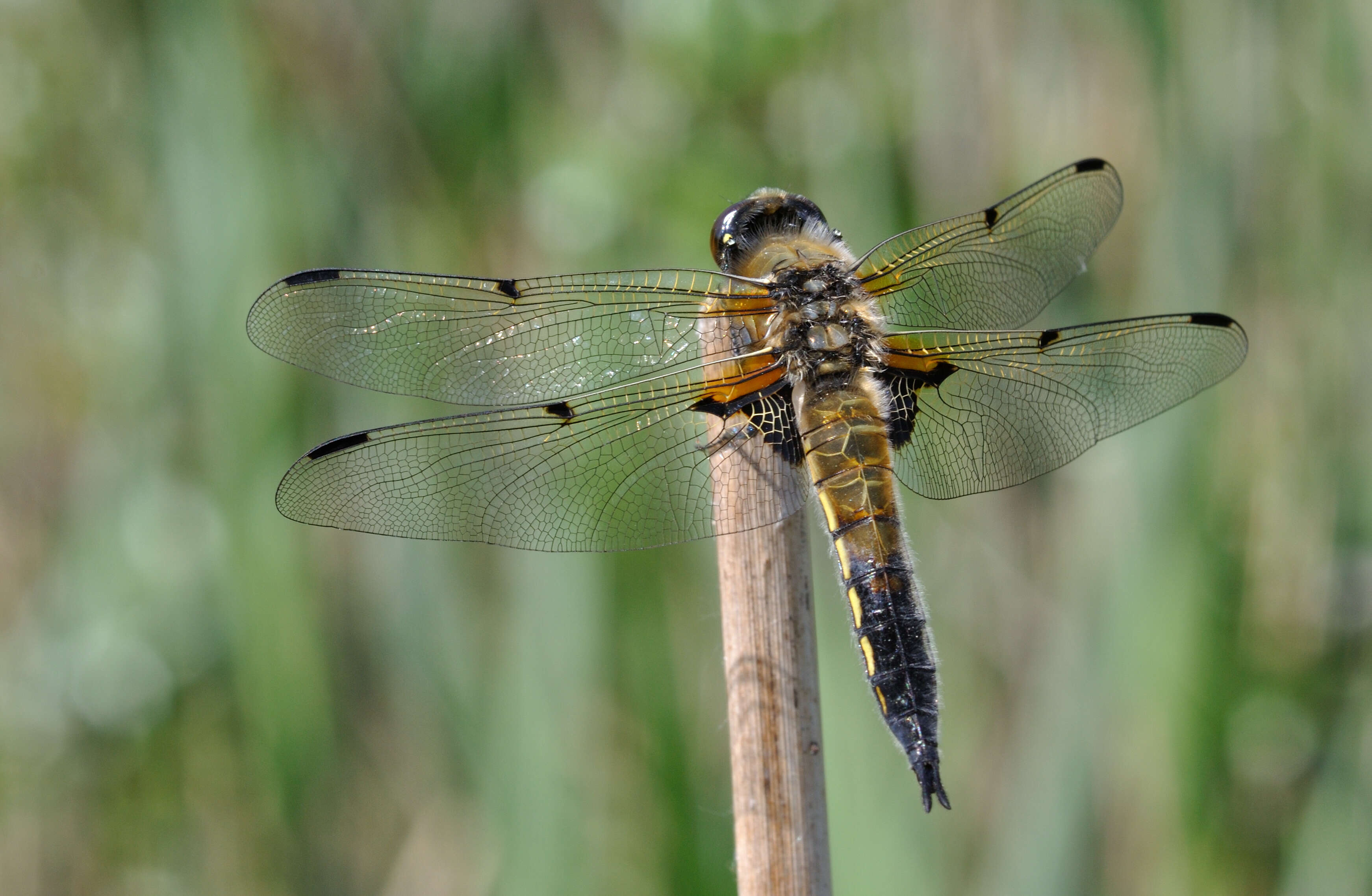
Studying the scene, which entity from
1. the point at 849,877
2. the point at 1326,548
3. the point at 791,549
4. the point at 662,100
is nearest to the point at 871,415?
the point at 791,549

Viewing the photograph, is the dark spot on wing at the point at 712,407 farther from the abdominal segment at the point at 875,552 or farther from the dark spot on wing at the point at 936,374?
the dark spot on wing at the point at 936,374

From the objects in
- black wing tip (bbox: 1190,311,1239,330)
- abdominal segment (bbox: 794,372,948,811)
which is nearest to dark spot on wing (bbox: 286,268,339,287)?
abdominal segment (bbox: 794,372,948,811)

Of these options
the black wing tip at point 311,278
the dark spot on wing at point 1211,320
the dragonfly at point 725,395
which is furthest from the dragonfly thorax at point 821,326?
the black wing tip at point 311,278

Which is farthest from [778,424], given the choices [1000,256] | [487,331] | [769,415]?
[1000,256]

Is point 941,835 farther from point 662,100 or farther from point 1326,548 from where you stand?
point 662,100

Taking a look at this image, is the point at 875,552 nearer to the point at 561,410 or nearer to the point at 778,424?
the point at 778,424

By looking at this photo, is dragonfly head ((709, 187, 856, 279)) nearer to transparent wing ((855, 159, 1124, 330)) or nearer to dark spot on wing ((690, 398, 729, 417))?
transparent wing ((855, 159, 1124, 330))
